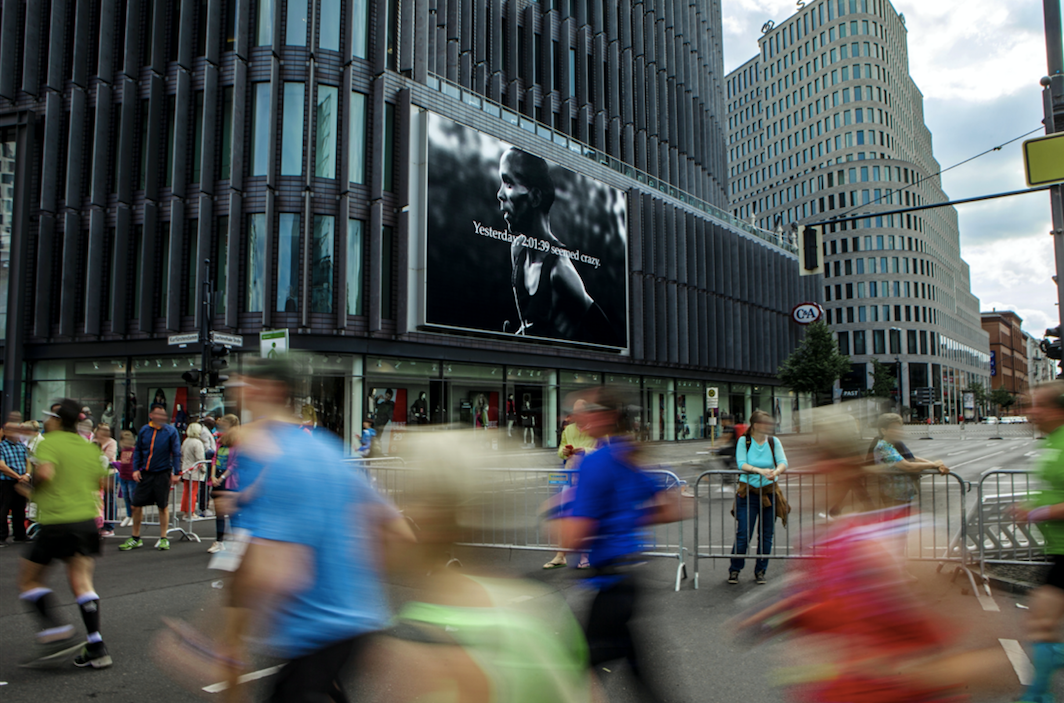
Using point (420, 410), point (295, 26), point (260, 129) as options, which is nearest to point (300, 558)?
point (420, 410)

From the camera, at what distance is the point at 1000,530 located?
25.7 ft

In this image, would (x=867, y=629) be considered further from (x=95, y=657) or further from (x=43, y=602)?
(x=43, y=602)

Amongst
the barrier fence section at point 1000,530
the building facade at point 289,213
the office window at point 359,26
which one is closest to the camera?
the barrier fence section at point 1000,530

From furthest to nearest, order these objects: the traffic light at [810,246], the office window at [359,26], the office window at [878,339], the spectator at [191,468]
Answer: the office window at [878,339] → the office window at [359,26] → the traffic light at [810,246] → the spectator at [191,468]

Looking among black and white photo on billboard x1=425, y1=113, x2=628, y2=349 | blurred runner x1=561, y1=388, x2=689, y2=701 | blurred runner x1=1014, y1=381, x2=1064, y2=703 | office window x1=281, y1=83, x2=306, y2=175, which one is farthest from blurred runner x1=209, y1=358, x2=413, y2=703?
office window x1=281, y1=83, x2=306, y2=175

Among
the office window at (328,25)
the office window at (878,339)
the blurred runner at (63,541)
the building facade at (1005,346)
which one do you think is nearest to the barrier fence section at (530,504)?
the blurred runner at (63,541)

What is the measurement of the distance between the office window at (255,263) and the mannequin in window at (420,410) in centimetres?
661

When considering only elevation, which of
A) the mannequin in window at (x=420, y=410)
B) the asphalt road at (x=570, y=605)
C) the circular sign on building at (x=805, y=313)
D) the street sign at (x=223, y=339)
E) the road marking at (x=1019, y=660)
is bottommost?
the asphalt road at (x=570, y=605)

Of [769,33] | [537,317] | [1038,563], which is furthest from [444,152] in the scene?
[769,33]

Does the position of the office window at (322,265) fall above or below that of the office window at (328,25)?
below

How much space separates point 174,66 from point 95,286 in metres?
8.35

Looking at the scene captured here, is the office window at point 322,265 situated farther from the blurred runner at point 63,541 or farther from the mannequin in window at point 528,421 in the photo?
Result: the blurred runner at point 63,541

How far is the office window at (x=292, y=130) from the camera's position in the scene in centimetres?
2592

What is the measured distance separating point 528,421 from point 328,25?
17.3 metres
